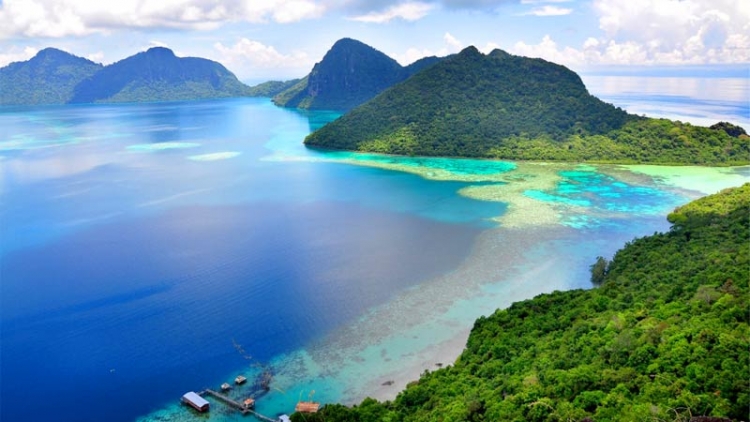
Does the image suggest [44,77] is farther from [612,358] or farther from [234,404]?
[612,358]

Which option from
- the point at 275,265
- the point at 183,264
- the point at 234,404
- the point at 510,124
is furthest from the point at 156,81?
the point at 234,404

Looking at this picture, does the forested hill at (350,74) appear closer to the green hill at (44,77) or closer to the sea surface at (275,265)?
the sea surface at (275,265)

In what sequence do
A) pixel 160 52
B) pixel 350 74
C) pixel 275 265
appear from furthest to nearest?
A: pixel 160 52
pixel 350 74
pixel 275 265

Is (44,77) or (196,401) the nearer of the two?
(196,401)

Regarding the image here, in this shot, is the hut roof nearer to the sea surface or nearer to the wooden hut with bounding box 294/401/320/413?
the sea surface

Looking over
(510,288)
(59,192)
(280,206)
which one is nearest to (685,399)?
(510,288)

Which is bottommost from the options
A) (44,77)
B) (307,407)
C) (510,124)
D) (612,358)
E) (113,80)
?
(307,407)

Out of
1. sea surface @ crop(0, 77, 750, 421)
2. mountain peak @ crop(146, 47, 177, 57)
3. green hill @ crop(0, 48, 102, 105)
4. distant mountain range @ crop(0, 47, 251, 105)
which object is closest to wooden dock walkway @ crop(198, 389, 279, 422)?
sea surface @ crop(0, 77, 750, 421)
